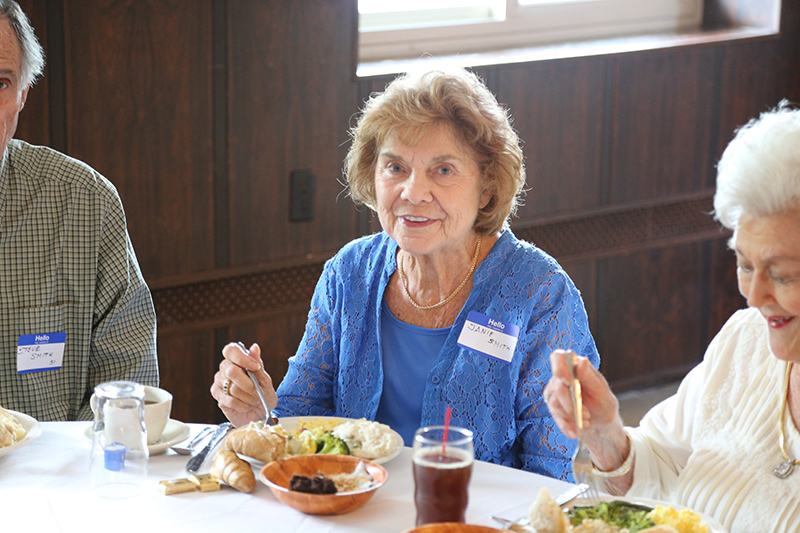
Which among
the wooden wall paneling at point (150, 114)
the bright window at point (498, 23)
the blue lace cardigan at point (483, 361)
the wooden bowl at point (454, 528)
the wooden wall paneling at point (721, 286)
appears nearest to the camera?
the wooden bowl at point (454, 528)

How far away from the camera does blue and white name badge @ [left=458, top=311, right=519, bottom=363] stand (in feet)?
7.44

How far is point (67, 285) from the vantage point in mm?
2541

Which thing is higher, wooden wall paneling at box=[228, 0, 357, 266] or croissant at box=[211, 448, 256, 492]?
wooden wall paneling at box=[228, 0, 357, 266]

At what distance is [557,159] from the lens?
4586 millimetres

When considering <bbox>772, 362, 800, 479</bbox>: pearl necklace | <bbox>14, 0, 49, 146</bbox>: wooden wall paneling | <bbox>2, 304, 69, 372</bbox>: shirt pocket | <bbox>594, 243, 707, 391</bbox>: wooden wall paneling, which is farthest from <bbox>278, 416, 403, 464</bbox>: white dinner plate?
<bbox>594, 243, 707, 391</bbox>: wooden wall paneling

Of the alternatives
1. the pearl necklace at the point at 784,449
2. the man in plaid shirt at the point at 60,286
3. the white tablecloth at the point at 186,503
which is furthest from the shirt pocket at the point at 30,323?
the pearl necklace at the point at 784,449

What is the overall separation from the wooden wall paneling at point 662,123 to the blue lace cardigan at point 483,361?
2484mm

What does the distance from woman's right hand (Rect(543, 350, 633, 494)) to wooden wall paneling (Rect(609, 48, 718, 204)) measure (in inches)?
120

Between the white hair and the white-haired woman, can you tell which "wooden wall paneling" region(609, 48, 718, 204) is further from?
the white hair

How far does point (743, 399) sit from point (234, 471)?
3.20 feet

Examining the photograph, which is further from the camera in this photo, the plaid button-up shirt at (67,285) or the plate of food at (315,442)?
the plaid button-up shirt at (67,285)

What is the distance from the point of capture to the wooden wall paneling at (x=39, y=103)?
315 cm

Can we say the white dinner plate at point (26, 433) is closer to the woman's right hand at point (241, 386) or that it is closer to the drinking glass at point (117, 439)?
the drinking glass at point (117, 439)

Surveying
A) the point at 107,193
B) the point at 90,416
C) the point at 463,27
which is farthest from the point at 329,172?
the point at 90,416
